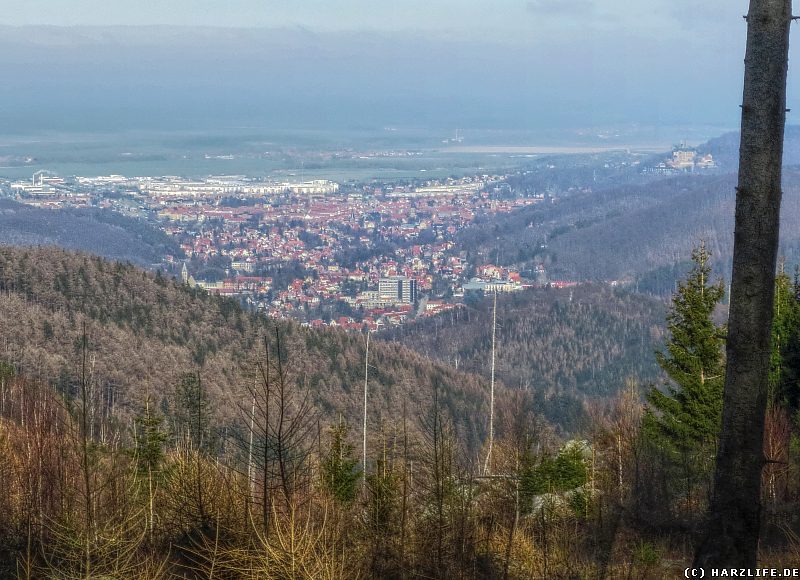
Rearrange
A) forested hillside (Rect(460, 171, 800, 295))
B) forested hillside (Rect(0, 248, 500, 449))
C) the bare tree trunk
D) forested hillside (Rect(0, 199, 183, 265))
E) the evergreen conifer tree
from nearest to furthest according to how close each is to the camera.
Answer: the bare tree trunk
the evergreen conifer tree
forested hillside (Rect(0, 248, 500, 449))
forested hillside (Rect(0, 199, 183, 265))
forested hillside (Rect(460, 171, 800, 295))

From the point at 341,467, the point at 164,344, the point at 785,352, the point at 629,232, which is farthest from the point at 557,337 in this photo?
the point at 341,467

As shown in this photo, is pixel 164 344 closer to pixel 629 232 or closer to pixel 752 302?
pixel 752 302

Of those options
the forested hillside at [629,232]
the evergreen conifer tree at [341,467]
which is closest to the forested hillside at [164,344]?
the evergreen conifer tree at [341,467]

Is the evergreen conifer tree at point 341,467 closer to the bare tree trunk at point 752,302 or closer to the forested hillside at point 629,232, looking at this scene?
the bare tree trunk at point 752,302

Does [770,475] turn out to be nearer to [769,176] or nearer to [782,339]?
[769,176]

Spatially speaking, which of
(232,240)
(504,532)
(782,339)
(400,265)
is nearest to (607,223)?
(400,265)

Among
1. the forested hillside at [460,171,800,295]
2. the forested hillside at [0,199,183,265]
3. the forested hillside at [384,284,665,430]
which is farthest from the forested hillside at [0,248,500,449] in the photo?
the forested hillside at [460,171,800,295]

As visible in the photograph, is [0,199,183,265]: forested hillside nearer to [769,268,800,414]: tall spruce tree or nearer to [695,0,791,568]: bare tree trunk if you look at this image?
[769,268,800,414]: tall spruce tree
